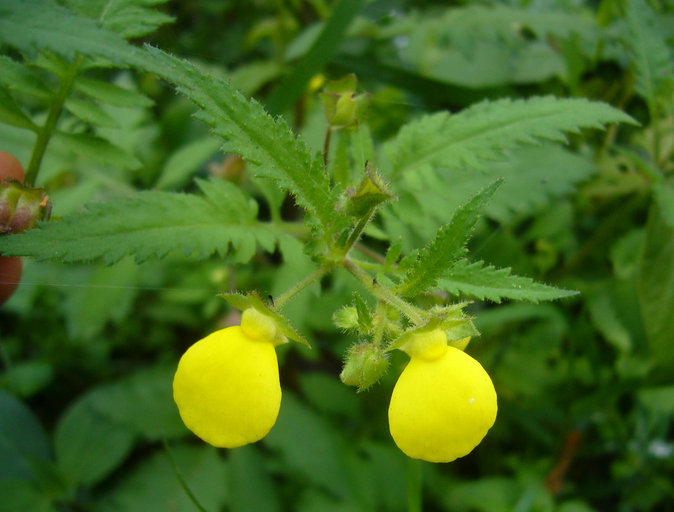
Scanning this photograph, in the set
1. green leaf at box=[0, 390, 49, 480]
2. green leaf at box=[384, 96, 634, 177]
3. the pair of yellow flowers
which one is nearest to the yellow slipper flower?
the pair of yellow flowers

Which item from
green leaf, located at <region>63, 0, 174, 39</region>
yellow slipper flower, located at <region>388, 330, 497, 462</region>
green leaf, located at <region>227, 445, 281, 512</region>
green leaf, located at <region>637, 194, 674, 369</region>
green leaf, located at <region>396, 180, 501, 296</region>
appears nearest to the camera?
yellow slipper flower, located at <region>388, 330, 497, 462</region>

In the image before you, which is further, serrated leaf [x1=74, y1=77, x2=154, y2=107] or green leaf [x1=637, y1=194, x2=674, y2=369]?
green leaf [x1=637, y1=194, x2=674, y2=369]

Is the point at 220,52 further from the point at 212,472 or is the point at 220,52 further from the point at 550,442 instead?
the point at 550,442

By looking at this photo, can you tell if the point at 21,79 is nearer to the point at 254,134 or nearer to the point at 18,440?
the point at 254,134

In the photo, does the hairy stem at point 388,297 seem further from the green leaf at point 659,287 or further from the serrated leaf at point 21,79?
the green leaf at point 659,287

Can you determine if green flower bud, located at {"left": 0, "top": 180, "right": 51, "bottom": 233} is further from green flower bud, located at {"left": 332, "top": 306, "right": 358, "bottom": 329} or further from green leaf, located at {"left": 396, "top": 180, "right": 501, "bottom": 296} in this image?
green leaf, located at {"left": 396, "top": 180, "right": 501, "bottom": 296}

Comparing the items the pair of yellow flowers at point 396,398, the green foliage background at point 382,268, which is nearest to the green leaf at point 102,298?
the green foliage background at point 382,268
